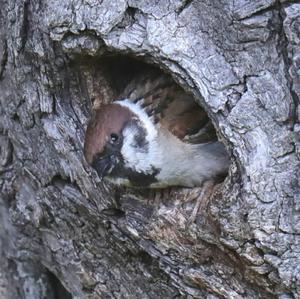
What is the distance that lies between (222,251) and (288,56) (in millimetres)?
522

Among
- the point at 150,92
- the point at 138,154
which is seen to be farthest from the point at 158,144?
the point at 150,92

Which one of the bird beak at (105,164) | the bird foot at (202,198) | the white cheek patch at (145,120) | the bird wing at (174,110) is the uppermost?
the bird wing at (174,110)

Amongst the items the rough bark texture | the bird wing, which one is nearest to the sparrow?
the bird wing

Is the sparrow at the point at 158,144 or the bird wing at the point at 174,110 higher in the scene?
the bird wing at the point at 174,110

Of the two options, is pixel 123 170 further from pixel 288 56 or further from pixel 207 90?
pixel 288 56

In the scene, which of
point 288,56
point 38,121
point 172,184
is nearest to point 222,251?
point 172,184

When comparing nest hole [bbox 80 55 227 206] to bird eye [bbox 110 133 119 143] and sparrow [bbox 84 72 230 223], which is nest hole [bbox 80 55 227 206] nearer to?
sparrow [bbox 84 72 230 223]

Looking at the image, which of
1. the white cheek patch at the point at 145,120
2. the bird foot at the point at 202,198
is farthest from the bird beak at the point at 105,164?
the bird foot at the point at 202,198

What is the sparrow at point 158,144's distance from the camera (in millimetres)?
2047

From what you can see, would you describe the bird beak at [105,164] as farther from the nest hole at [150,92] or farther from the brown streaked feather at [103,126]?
the nest hole at [150,92]

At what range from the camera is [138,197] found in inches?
88.0

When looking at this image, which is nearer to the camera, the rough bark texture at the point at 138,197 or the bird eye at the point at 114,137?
the rough bark texture at the point at 138,197

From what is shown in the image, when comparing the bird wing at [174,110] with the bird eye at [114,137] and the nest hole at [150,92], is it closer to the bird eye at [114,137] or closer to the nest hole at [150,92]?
the nest hole at [150,92]

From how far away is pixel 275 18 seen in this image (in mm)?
1813
